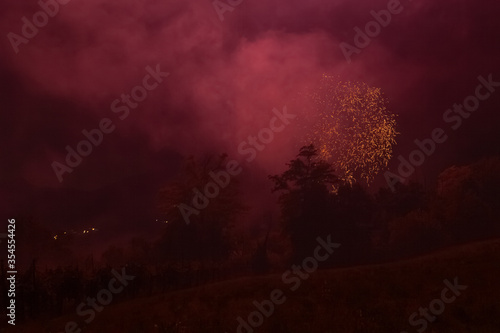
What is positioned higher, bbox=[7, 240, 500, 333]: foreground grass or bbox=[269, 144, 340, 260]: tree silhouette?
bbox=[269, 144, 340, 260]: tree silhouette

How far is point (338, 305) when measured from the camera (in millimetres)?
25234

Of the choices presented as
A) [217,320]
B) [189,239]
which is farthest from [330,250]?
[217,320]

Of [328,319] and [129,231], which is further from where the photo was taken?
[129,231]

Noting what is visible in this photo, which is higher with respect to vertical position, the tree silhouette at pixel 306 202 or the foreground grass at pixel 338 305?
the tree silhouette at pixel 306 202

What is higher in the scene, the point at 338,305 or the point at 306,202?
the point at 306,202

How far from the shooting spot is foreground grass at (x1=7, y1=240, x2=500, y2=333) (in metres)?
21.8

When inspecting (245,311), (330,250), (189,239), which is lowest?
(245,311)

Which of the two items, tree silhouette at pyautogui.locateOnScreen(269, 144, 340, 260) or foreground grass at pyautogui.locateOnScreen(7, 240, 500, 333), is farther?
tree silhouette at pyautogui.locateOnScreen(269, 144, 340, 260)

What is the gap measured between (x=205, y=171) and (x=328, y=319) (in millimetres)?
58284

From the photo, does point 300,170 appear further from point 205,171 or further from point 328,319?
point 328,319

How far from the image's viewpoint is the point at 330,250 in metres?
60.9

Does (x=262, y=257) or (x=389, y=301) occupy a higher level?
(x=262, y=257)

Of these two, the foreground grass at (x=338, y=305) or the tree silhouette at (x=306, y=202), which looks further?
the tree silhouette at (x=306, y=202)

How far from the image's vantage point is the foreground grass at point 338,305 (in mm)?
21844
